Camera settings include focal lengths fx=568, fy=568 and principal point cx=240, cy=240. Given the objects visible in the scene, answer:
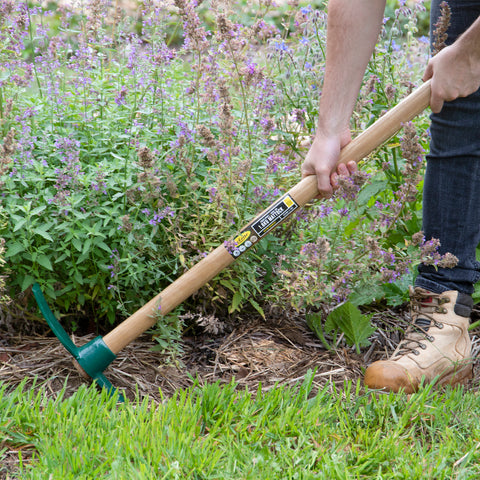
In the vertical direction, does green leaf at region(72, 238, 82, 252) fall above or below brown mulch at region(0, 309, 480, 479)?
above

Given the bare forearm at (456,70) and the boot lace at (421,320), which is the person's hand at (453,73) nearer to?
the bare forearm at (456,70)

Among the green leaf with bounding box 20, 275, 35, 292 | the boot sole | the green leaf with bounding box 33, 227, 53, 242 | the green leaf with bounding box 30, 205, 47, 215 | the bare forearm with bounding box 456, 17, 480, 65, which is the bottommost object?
the boot sole

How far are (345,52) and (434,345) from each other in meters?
1.19

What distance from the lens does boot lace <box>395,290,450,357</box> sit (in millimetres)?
2299

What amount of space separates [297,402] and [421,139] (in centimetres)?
164

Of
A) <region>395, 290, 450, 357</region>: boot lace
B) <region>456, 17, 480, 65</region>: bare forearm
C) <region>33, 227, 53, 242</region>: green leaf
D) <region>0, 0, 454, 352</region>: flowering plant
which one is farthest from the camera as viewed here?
<region>395, 290, 450, 357</region>: boot lace

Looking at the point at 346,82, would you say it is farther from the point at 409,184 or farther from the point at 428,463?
the point at 428,463

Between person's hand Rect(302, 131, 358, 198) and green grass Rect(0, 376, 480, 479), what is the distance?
2.41 ft

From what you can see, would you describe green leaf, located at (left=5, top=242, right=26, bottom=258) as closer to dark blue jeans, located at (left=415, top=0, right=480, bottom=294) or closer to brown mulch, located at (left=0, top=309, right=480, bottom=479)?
brown mulch, located at (left=0, top=309, right=480, bottom=479)

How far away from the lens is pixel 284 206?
2.12 meters

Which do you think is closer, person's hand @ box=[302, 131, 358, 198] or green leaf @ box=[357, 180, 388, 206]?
person's hand @ box=[302, 131, 358, 198]

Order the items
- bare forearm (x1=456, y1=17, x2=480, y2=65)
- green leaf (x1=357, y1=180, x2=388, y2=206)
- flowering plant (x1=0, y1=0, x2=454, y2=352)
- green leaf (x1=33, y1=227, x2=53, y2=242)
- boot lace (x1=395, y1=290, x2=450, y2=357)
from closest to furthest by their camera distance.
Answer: bare forearm (x1=456, y1=17, x2=480, y2=65)
green leaf (x1=33, y1=227, x2=53, y2=242)
flowering plant (x1=0, y1=0, x2=454, y2=352)
boot lace (x1=395, y1=290, x2=450, y2=357)
green leaf (x1=357, y1=180, x2=388, y2=206)

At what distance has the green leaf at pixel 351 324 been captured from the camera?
2.33m

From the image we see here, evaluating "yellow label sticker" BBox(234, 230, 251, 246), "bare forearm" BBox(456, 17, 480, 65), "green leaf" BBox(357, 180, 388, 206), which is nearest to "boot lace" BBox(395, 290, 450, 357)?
"green leaf" BBox(357, 180, 388, 206)
